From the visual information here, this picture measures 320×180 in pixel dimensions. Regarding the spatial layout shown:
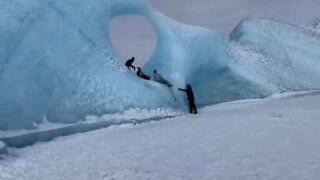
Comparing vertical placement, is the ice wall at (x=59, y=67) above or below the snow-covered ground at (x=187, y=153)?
above

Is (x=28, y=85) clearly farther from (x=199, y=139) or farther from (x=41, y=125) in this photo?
(x=199, y=139)

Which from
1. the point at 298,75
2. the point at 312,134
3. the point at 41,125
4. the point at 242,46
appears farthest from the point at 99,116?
the point at 298,75

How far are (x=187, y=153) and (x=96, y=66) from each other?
5676mm

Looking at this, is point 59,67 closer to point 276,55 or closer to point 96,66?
point 96,66

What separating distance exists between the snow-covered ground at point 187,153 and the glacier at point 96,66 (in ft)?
4.50

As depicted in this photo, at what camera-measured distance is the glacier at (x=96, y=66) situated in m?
10.6

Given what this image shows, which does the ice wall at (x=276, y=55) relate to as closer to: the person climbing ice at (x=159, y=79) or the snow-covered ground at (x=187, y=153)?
the person climbing ice at (x=159, y=79)

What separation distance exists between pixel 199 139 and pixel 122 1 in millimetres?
7195

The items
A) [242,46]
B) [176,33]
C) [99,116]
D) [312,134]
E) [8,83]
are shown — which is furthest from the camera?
[242,46]

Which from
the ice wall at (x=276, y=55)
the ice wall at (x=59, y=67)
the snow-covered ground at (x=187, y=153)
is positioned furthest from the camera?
the ice wall at (x=276, y=55)

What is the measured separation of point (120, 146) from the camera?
8.19 metres

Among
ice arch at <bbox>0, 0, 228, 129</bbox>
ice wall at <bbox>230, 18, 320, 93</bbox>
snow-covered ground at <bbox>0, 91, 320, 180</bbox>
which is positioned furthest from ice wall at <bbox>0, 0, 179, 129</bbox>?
ice wall at <bbox>230, 18, 320, 93</bbox>

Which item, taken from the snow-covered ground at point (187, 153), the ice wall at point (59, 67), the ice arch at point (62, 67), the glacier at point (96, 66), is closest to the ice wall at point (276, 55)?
the glacier at point (96, 66)

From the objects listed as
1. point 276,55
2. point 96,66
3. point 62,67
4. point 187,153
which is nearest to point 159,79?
point 96,66
